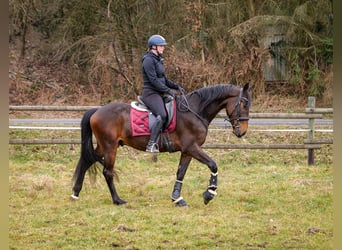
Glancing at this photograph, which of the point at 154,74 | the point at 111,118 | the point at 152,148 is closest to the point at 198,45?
the point at 111,118

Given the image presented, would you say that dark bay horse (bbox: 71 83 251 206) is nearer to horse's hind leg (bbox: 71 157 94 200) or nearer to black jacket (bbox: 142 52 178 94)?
horse's hind leg (bbox: 71 157 94 200)

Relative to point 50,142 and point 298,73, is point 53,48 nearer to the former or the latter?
point 298,73

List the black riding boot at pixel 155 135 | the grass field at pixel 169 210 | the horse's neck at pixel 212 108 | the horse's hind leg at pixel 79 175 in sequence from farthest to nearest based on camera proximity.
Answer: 1. the horse's hind leg at pixel 79 175
2. the horse's neck at pixel 212 108
3. the black riding boot at pixel 155 135
4. the grass field at pixel 169 210

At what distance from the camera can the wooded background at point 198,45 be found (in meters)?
19.5

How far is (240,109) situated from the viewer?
280 inches

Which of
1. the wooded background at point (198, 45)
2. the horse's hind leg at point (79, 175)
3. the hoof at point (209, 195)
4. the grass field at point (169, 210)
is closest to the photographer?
the grass field at point (169, 210)

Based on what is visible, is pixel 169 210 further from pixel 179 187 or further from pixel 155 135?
pixel 155 135

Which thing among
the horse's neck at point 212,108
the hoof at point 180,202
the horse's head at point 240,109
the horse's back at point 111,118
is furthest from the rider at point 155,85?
the horse's head at point 240,109

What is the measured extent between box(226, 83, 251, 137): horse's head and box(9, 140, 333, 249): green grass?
1.16m

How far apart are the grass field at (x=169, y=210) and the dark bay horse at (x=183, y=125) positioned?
0.55 m

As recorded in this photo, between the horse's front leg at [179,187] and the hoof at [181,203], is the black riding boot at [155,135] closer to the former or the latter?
the horse's front leg at [179,187]

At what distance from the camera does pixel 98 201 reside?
7.41m

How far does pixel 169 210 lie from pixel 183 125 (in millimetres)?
1291

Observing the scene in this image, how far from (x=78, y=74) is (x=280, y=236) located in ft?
61.8
